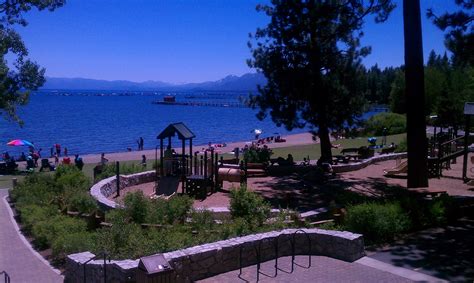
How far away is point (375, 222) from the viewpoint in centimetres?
1008

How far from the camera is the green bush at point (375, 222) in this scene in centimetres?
1008

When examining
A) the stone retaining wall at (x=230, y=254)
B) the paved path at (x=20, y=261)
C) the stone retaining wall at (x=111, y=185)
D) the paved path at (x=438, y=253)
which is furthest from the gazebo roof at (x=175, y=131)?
the paved path at (x=438, y=253)

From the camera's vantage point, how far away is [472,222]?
11773 mm

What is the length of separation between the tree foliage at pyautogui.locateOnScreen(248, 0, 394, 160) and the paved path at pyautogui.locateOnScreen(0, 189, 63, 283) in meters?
13.2

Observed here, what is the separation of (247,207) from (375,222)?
2759 millimetres

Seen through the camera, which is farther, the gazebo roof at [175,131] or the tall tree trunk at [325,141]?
the tall tree trunk at [325,141]

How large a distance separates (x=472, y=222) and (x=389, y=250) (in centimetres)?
342

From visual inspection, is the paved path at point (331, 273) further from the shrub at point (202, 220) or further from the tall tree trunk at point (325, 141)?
the tall tree trunk at point (325, 141)

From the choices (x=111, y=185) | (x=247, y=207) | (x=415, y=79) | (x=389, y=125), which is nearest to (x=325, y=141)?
(x=415, y=79)

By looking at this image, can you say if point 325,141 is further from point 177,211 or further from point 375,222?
point 375,222

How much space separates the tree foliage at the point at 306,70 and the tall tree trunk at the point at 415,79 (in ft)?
21.2

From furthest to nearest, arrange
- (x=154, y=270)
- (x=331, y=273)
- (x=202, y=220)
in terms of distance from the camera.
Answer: (x=202, y=220), (x=331, y=273), (x=154, y=270)

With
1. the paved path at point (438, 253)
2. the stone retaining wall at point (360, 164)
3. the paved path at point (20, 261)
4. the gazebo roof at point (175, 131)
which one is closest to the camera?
the paved path at point (438, 253)

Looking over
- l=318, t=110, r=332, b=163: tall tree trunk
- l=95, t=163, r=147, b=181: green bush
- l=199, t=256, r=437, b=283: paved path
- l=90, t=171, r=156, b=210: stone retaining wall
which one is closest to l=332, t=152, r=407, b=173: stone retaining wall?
l=318, t=110, r=332, b=163: tall tree trunk
